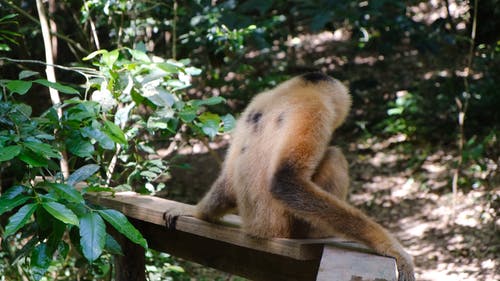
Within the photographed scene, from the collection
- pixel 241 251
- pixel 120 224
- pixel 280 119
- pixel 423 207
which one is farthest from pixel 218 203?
pixel 423 207

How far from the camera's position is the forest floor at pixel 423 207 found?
5391 mm

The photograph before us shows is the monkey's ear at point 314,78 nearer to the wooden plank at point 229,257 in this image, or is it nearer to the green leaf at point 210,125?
the green leaf at point 210,125

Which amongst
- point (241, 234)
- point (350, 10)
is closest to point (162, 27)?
point (350, 10)

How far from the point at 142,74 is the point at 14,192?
1.39m

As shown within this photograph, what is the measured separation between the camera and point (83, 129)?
106 inches

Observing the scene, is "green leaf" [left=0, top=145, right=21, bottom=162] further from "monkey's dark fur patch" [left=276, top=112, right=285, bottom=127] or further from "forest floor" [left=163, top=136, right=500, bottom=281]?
"forest floor" [left=163, top=136, right=500, bottom=281]

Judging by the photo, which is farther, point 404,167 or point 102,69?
point 404,167

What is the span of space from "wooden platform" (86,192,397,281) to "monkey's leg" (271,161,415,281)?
74mm

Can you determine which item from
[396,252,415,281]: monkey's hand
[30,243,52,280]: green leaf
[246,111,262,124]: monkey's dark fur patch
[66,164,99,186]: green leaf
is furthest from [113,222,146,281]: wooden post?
[396,252,415,281]: monkey's hand

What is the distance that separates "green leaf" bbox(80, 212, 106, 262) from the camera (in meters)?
2.24

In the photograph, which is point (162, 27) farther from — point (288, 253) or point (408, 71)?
point (408, 71)

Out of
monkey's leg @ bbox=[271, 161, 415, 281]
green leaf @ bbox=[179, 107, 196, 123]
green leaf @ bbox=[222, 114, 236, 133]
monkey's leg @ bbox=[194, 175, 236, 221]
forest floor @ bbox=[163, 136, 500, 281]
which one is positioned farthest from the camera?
forest floor @ bbox=[163, 136, 500, 281]

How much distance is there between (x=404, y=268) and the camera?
2.55 m

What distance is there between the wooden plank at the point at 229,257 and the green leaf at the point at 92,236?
1.07 metres
